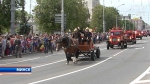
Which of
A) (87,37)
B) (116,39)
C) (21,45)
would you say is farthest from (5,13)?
(87,37)

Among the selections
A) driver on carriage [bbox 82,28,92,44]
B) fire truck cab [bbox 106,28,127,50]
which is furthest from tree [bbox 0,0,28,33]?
driver on carriage [bbox 82,28,92,44]

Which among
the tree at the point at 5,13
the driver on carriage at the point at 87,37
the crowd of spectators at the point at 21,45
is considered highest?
the tree at the point at 5,13

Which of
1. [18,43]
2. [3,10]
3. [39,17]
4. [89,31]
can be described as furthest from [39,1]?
[89,31]

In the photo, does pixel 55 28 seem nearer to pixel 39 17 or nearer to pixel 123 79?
pixel 39 17

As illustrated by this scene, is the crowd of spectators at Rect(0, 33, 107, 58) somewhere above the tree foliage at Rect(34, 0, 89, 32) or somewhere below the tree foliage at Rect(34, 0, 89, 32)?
below

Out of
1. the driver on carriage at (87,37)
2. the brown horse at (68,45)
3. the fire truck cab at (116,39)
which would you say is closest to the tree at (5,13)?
the fire truck cab at (116,39)

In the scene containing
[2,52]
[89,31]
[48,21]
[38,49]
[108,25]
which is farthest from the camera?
[108,25]

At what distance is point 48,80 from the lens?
1312cm

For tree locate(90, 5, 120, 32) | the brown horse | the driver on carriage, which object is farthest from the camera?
tree locate(90, 5, 120, 32)

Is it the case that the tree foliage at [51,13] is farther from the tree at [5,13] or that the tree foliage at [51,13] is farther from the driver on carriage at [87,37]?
the driver on carriage at [87,37]

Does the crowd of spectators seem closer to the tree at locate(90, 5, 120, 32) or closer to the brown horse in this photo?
the brown horse

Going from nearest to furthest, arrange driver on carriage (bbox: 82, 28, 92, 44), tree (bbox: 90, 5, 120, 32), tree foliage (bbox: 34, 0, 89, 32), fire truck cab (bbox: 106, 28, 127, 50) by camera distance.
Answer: driver on carriage (bbox: 82, 28, 92, 44), fire truck cab (bbox: 106, 28, 127, 50), tree foliage (bbox: 34, 0, 89, 32), tree (bbox: 90, 5, 120, 32)

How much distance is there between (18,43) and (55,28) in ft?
111

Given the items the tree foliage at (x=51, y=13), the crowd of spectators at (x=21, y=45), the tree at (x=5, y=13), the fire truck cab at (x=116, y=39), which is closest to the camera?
the crowd of spectators at (x=21, y=45)
